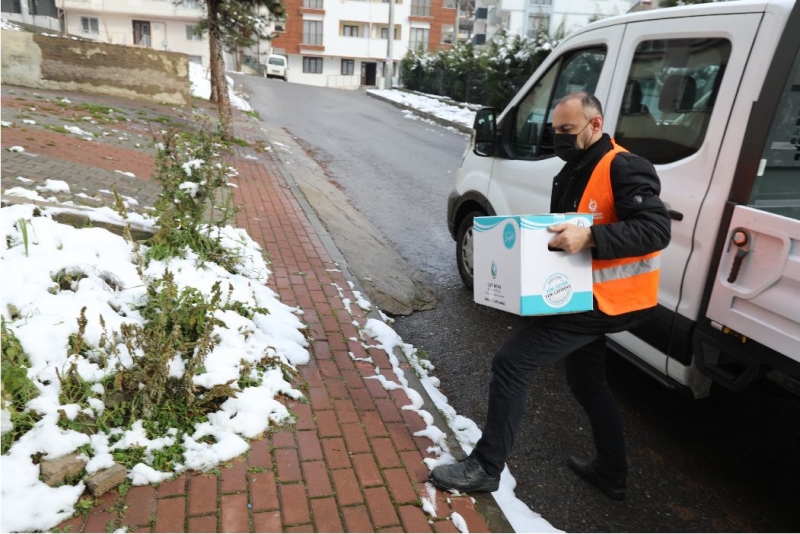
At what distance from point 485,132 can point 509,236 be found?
2.62m

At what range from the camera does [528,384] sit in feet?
9.09

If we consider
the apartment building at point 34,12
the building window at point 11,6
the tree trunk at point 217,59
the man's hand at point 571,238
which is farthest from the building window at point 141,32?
the man's hand at point 571,238

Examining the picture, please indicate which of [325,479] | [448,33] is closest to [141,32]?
[448,33]

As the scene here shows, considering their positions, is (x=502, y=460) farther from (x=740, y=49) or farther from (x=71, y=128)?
(x=71, y=128)

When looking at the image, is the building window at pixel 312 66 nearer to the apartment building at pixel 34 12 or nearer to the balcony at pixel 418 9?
the balcony at pixel 418 9

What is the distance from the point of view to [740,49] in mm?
3021

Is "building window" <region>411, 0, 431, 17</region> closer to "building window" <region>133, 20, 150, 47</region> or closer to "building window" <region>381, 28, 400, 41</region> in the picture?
"building window" <region>381, 28, 400, 41</region>

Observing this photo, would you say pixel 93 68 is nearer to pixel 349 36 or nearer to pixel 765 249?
pixel 765 249

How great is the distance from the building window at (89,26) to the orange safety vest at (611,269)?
5667 cm

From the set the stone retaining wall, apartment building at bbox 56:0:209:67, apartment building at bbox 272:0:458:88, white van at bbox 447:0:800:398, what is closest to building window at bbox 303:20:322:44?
apartment building at bbox 272:0:458:88

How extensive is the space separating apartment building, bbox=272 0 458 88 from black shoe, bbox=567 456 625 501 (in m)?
56.3

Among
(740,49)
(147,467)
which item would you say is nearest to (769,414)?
(740,49)

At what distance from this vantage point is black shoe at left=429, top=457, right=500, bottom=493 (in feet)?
9.31

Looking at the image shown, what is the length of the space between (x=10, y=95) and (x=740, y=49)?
13.9 m
